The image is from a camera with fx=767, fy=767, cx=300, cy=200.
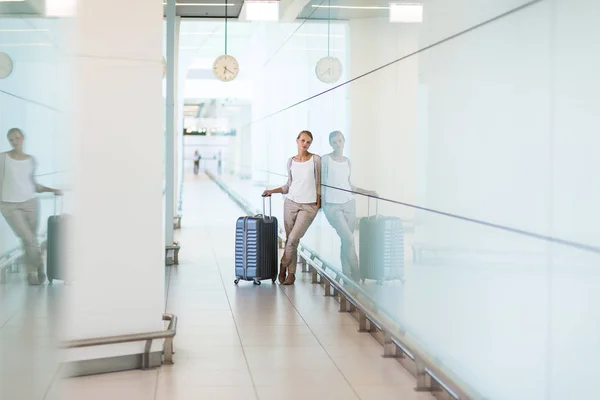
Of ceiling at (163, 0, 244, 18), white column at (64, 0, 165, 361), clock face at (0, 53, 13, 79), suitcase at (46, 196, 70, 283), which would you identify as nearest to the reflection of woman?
white column at (64, 0, 165, 361)

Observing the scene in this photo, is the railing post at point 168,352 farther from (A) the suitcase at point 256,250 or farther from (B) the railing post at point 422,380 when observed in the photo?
(A) the suitcase at point 256,250

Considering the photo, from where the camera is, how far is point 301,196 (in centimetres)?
1052

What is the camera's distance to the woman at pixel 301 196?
10.4m

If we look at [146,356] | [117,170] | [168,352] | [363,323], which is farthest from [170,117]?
[146,356]

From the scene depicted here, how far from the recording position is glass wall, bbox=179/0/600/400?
3400 millimetres

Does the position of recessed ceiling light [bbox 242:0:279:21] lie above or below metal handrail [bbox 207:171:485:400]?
above

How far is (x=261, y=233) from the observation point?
10430 mm

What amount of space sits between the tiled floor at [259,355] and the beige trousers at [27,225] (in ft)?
7.31

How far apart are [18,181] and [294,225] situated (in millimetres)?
9146

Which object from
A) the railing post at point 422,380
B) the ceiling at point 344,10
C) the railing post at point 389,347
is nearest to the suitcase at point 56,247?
the railing post at point 422,380

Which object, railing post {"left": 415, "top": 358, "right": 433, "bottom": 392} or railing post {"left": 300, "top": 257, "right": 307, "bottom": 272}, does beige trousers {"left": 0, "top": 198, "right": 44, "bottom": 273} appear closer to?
railing post {"left": 415, "top": 358, "right": 433, "bottom": 392}

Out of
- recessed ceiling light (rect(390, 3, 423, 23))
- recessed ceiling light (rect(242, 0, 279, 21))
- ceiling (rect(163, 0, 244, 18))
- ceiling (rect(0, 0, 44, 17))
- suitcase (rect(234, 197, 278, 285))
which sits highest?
ceiling (rect(163, 0, 244, 18))

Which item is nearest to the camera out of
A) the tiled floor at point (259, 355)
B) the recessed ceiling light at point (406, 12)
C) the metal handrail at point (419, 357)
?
the metal handrail at point (419, 357)

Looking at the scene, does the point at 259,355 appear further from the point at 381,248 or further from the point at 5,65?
the point at 5,65
